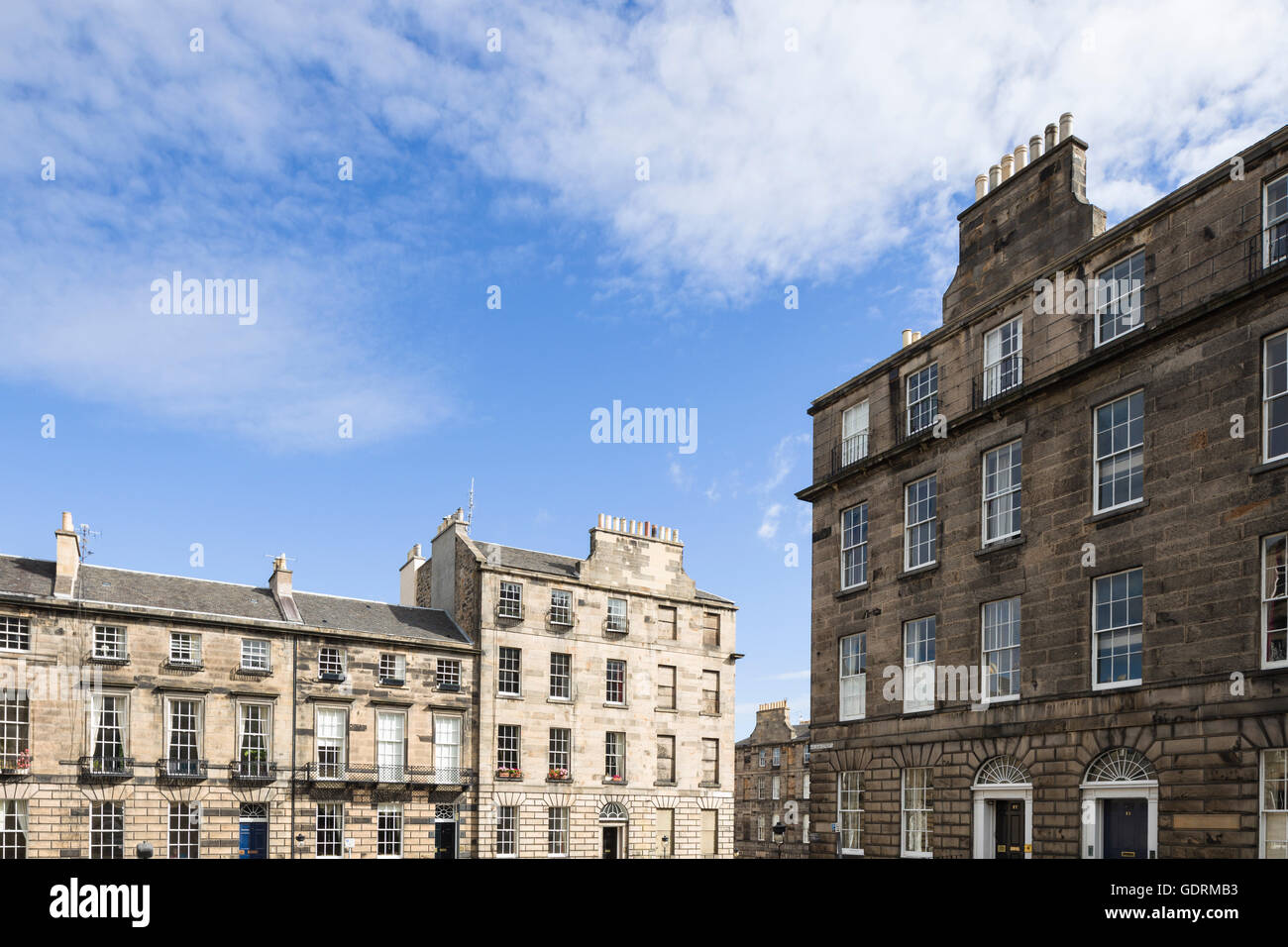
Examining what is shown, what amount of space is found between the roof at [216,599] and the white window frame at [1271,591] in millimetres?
32890

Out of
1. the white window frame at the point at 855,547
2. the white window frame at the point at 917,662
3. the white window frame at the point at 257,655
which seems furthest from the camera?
the white window frame at the point at 257,655

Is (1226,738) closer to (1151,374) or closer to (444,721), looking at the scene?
(1151,374)

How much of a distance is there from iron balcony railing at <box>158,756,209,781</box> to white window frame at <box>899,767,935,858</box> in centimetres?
2551

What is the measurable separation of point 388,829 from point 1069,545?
30.0 meters

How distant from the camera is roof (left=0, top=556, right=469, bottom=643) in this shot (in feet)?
129

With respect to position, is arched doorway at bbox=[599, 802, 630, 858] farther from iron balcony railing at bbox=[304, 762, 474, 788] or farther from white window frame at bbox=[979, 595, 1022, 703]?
white window frame at bbox=[979, 595, 1022, 703]

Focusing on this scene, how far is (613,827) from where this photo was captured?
47.9m

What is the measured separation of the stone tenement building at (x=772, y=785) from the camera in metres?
64.8

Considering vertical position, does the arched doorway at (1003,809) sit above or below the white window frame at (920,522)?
below

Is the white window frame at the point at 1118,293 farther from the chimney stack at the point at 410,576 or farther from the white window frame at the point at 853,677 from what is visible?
the chimney stack at the point at 410,576

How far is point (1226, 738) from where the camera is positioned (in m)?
18.8

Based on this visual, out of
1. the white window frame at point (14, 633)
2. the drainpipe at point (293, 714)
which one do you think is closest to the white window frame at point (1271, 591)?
the drainpipe at point (293, 714)

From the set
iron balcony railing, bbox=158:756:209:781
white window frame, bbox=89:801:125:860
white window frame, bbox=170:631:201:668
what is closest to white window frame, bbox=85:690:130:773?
iron balcony railing, bbox=158:756:209:781
